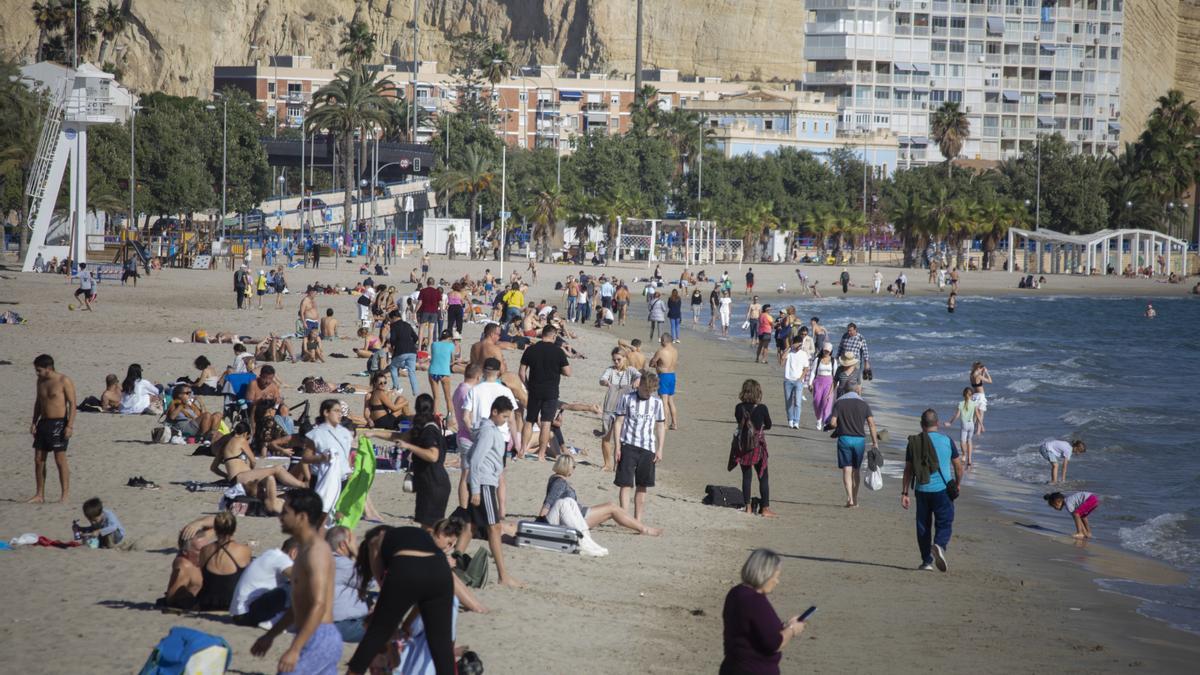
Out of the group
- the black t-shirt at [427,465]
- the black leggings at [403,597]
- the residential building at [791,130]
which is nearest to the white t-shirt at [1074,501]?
the black t-shirt at [427,465]

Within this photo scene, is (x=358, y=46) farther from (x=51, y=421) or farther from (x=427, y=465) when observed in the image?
(x=427, y=465)

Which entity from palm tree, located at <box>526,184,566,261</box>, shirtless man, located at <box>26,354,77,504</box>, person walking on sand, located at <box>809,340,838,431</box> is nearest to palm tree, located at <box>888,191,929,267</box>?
palm tree, located at <box>526,184,566,261</box>

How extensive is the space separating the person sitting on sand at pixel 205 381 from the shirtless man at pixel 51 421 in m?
5.64

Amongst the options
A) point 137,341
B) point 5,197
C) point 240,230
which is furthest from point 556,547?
point 240,230

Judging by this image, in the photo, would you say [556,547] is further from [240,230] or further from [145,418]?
[240,230]

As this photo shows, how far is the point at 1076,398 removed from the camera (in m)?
29.4

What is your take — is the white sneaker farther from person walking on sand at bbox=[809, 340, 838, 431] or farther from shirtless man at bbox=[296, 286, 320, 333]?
shirtless man at bbox=[296, 286, 320, 333]

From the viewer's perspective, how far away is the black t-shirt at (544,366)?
14688 mm

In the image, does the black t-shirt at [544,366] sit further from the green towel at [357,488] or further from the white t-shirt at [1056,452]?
the white t-shirt at [1056,452]

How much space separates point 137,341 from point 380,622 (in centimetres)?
2218

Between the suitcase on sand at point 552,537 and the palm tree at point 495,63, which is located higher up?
the palm tree at point 495,63

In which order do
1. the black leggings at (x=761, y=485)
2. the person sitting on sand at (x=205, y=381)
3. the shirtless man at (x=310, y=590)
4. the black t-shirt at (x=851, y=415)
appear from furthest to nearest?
the person sitting on sand at (x=205, y=381) → the black t-shirt at (x=851, y=415) → the black leggings at (x=761, y=485) → the shirtless man at (x=310, y=590)

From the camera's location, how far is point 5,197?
58281 millimetres

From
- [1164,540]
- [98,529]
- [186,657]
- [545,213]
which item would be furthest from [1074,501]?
[545,213]
